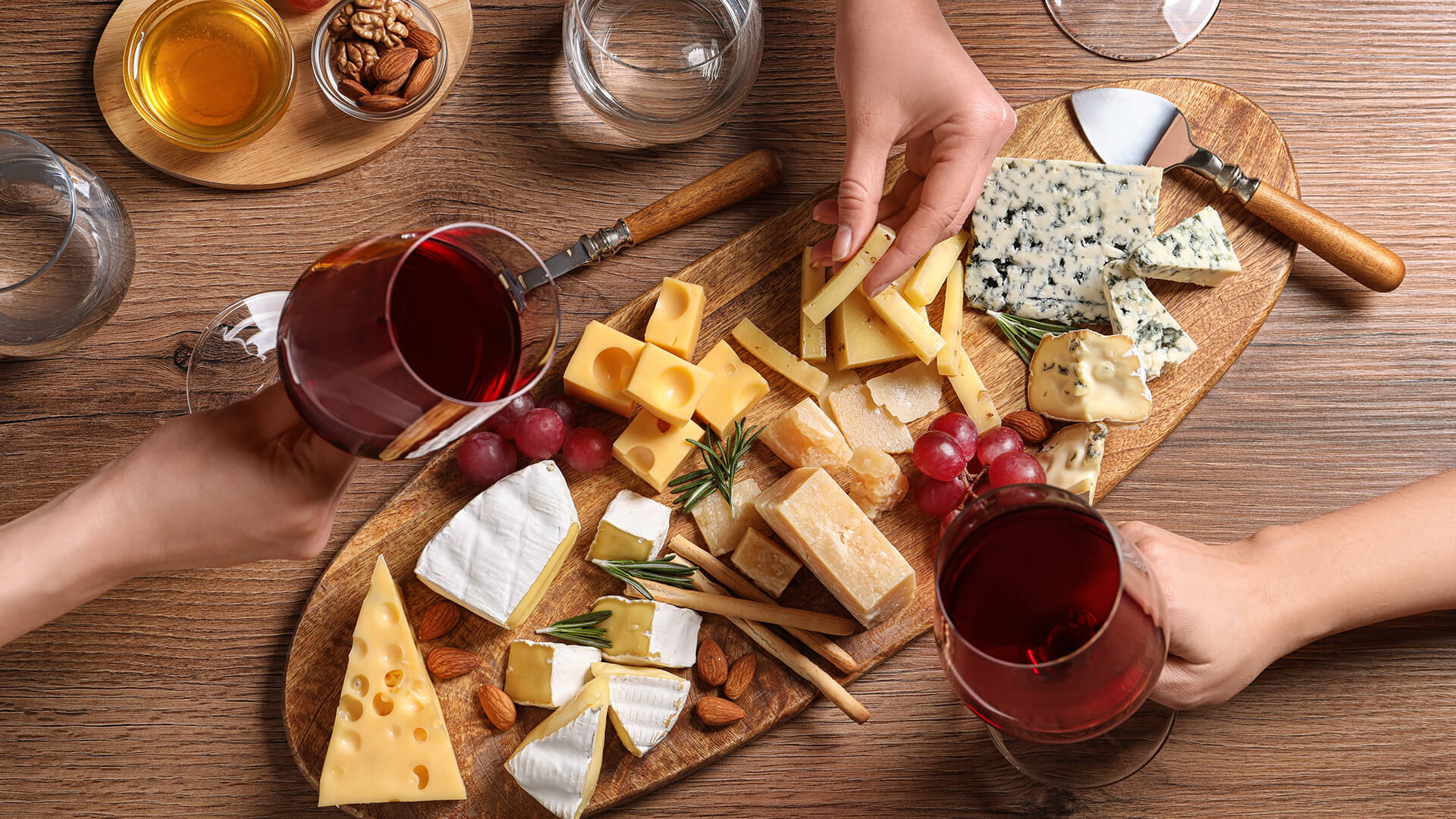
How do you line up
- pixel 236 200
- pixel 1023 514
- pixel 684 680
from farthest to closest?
pixel 236 200
pixel 684 680
pixel 1023 514

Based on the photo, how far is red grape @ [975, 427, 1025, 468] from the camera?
4.40 ft

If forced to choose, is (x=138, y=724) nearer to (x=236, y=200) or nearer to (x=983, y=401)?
(x=236, y=200)

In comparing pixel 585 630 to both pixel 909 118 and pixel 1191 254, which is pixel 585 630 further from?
pixel 1191 254

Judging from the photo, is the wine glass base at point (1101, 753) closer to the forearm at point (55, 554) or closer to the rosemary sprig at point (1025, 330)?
the rosemary sprig at point (1025, 330)

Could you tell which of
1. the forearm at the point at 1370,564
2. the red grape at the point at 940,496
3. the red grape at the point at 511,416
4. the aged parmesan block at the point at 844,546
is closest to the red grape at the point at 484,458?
the red grape at the point at 511,416

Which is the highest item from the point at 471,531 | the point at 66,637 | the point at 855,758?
the point at 471,531

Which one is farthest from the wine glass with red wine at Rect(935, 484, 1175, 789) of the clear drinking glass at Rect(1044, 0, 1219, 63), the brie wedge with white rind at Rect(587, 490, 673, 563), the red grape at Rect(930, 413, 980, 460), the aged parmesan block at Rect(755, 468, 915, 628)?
the clear drinking glass at Rect(1044, 0, 1219, 63)

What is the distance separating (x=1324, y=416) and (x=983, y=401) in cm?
57

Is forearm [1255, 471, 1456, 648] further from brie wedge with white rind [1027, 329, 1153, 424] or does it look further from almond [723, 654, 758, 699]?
almond [723, 654, 758, 699]

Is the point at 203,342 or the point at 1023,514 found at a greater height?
the point at 1023,514

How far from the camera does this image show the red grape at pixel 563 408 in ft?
4.42

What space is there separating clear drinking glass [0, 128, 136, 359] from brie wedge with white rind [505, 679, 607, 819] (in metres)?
0.88

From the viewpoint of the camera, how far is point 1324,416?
1.45 meters

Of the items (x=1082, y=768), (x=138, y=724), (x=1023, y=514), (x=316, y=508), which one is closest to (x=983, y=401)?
(x=1023, y=514)
